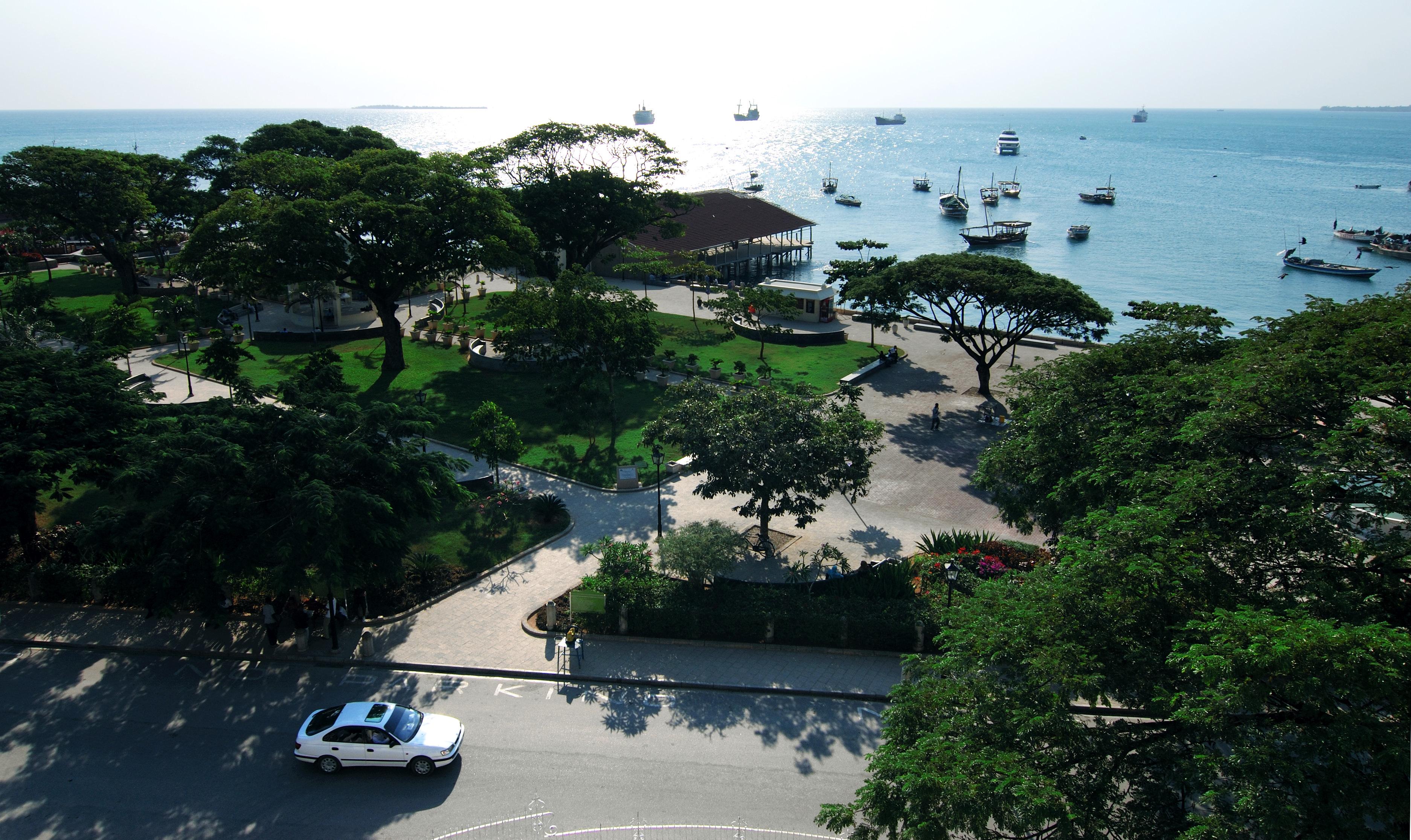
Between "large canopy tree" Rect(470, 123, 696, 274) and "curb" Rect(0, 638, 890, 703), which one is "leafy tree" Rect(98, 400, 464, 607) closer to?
"curb" Rect(0, 638, 890, 703)

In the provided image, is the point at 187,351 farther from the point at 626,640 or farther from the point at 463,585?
the point at 626,640

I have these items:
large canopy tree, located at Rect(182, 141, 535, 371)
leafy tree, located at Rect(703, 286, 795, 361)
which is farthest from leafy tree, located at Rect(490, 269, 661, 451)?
leafy tree, located at Rect(703, 286, 795, 361)

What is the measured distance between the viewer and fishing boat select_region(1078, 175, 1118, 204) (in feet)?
394

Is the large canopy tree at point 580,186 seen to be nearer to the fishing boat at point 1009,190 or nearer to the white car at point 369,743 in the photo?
the white car at point 369,743

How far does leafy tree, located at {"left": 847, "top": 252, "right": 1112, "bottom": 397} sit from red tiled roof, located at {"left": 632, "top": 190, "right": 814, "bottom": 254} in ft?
72.7

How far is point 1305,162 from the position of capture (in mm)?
176625

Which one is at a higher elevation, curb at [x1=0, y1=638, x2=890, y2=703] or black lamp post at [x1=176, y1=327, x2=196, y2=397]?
black lamp post at [x1=176, y1=327, x2=196, y2=397]

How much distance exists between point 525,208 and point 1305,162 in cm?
19255

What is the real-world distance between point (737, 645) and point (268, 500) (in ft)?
37.0

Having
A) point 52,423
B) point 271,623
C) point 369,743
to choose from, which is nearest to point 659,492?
point 271,623

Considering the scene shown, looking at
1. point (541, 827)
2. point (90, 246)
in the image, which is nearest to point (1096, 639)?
point (541, 827)

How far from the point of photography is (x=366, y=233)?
35781 mm

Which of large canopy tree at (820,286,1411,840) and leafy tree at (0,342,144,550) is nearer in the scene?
large canopy tree at (820,286,1411,840)

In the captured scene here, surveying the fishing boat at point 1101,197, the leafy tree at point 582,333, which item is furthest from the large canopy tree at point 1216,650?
the fishing boat at point 1101,197
